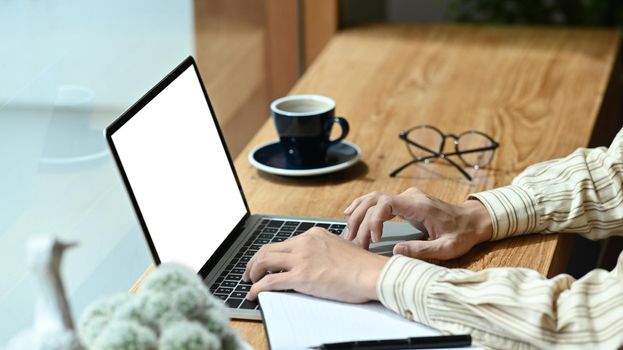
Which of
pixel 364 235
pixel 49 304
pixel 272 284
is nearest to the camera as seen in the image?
pixel 49 304

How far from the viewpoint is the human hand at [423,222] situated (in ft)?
3.96

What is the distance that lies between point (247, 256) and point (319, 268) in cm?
17

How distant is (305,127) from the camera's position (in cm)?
151

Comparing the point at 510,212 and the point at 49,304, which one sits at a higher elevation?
the point at 49,304

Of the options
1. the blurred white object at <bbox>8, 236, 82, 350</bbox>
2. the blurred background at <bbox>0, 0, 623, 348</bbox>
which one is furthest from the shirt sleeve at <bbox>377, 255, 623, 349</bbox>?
the blurred background at <bbox>0, 0, 623, 348</bbox>

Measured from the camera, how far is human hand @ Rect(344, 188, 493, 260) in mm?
1207

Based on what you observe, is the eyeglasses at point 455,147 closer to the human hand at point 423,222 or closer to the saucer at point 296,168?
the saucer at point 296,168

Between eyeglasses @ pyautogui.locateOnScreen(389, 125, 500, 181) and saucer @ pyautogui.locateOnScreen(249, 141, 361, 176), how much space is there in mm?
81

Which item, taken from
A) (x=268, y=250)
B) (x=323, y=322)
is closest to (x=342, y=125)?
(x=268, y=250)

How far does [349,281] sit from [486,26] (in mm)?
1503

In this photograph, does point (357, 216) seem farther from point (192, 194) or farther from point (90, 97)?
point (90, 97)

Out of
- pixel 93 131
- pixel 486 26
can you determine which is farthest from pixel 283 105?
pixel 486 26

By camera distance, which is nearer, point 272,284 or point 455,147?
point 272,284

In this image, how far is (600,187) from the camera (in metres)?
1.34
